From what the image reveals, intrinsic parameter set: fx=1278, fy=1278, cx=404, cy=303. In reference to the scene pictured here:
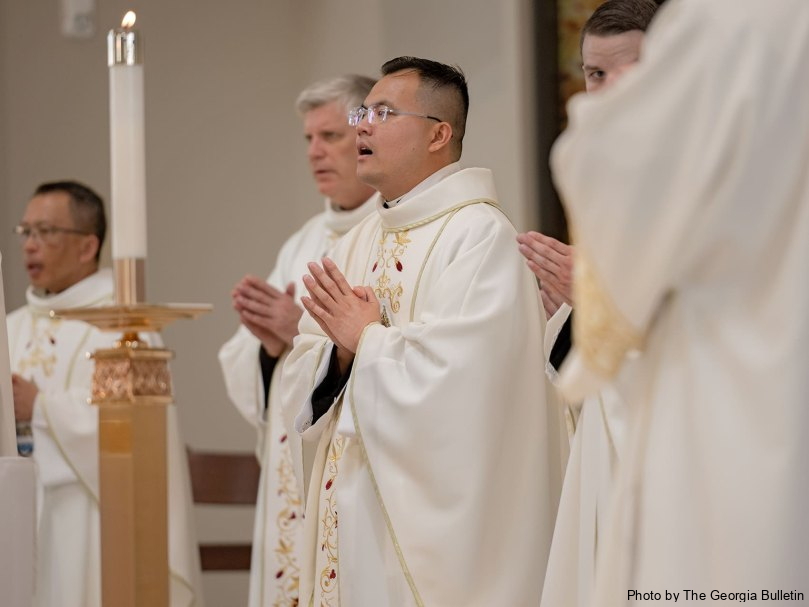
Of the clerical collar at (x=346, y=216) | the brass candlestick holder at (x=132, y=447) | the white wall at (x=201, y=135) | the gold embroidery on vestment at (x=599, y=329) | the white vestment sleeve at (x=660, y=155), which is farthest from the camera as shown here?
the white wall at (x=201, y=135)

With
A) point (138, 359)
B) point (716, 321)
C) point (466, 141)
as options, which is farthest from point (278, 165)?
point (716, 321)

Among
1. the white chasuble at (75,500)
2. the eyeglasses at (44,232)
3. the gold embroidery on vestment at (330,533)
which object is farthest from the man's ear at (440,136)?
the eyeglasses at (44,232)

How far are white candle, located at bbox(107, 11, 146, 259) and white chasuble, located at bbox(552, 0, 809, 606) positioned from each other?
1.11 meters

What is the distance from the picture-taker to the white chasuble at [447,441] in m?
3.45

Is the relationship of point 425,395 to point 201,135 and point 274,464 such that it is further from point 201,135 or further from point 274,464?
point 201,135

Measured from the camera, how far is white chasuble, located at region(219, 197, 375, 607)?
191 inches

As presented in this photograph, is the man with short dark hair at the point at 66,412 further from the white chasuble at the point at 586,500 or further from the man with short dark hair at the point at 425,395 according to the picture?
the white chasuble at the point at 586,500

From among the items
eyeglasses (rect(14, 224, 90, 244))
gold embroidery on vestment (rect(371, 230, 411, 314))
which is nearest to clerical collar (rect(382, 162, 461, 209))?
gold embroidery on vestment (rect(371, 230, 411, 314))

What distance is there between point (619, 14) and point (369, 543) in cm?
159

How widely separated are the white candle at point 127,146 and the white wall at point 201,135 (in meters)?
4.28

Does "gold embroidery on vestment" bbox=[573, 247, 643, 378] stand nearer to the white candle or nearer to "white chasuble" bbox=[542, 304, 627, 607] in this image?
"white chasuble" bbox=[542, 304, 627, 607]

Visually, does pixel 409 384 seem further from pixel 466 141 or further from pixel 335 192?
pixel 466 141

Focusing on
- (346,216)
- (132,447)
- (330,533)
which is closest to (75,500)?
(346,216)

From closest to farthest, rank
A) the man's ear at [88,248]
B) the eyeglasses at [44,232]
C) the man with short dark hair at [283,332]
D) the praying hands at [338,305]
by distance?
the praying hands at [338,305]
the man with short dark hair at [283,332]
the eyeglasses at [44,232]
the man's ear at [88,248]
